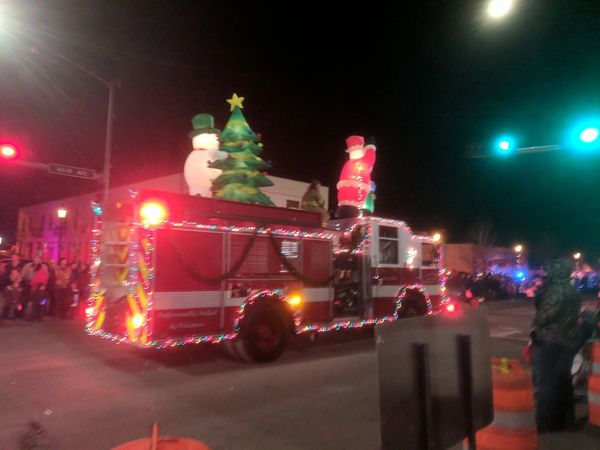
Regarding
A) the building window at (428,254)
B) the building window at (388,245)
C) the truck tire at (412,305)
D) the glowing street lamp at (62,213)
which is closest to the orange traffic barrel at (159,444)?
the building window at (388,245)

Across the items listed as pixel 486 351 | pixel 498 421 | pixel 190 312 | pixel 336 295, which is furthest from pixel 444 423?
pixel 336 295

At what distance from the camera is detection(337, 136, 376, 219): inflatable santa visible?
1177 cm

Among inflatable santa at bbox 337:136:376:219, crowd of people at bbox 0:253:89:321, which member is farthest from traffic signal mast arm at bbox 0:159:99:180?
inflatable santa at bbox 337:136:376:219

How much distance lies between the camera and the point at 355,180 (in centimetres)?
1199

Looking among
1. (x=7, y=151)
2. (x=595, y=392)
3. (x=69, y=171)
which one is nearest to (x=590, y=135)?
(x=595, y=392)

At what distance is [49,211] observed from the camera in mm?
31844

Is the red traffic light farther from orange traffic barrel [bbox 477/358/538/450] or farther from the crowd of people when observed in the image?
orange traffic barrel [bbox 477/358/538/450]

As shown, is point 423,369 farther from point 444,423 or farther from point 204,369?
point 204,369

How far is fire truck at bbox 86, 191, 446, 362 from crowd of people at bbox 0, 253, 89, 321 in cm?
597

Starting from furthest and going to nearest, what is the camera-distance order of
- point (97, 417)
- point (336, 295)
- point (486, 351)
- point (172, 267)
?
point (336, 295) → point (172, 267) → point (97, 417) → point (486, 351)

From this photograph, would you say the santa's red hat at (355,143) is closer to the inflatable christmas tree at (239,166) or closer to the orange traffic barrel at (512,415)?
the inflatable christmas tree at (239,166)

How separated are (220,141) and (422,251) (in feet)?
17.1

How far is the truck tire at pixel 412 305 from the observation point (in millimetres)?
11359

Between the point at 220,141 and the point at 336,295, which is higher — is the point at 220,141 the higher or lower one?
the higher one
